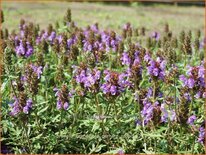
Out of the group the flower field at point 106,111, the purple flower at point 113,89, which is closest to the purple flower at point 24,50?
the flower field at point 106,111

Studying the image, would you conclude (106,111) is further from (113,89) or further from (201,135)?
(201,135)

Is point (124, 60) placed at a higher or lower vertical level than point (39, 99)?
higher

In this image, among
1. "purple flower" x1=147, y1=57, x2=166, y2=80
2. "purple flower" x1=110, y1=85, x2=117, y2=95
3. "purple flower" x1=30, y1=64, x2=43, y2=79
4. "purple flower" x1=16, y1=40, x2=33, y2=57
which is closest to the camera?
"purple flower" x1=110, y1=85, x2=117, y2=95

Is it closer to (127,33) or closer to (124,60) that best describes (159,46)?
(127,33)

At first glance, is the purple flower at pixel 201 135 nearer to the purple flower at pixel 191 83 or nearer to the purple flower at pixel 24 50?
the purple flower at pixel 191 83

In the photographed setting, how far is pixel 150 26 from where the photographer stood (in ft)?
40.8

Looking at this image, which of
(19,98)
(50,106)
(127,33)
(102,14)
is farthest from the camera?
(102,14)

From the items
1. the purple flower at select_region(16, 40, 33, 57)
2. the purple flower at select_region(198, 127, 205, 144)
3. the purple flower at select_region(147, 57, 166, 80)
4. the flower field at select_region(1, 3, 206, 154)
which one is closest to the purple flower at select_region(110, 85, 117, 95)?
the flower field at select_region(1, 3, 206, 154)

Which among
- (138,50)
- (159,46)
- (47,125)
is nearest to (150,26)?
(159,46)

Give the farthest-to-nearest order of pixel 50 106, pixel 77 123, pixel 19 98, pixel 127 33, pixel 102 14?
pixel 102 14 < pixel 127 33 < pixel 50 106 < pixel 77 123 < pixel 19 98

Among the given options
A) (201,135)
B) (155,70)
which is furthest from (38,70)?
(201,135)

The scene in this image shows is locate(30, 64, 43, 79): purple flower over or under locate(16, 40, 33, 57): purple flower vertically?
under

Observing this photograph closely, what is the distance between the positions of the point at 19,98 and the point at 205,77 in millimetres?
1602

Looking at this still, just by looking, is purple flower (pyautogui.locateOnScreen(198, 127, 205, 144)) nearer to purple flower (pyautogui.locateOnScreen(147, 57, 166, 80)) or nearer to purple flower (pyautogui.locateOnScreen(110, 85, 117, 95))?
purple flower (pyautogui.locateOnScreen(147, 57, 166, 80))
